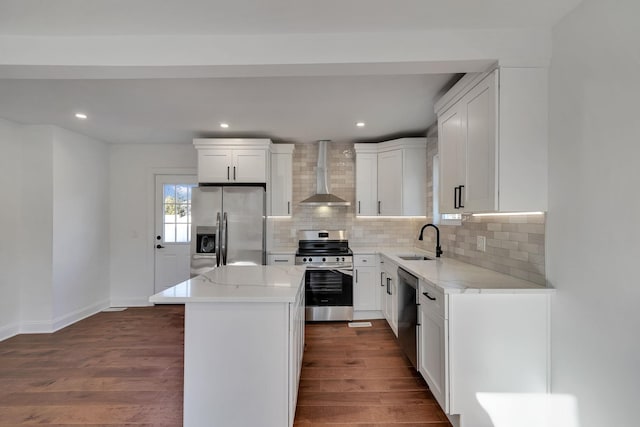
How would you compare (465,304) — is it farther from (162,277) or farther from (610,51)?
(162,277)

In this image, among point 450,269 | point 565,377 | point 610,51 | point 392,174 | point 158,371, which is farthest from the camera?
point 392,174

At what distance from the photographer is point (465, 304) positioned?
6.04ft

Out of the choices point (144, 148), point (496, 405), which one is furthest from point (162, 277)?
point (496, 405)

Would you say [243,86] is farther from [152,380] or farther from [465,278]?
[152,380]

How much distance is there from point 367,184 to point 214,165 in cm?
211

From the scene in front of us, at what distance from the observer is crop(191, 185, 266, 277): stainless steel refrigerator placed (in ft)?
12.7

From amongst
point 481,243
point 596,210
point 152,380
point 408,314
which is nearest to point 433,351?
point 408,314

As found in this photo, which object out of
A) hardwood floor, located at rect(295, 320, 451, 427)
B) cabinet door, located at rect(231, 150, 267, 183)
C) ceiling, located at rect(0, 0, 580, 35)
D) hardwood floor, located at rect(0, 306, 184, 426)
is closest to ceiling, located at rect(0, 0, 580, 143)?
ceiling, located at rect(0, 0, 580, 35)

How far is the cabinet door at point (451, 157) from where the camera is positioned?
2.28m

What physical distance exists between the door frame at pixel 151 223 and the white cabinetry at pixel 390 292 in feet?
10.5

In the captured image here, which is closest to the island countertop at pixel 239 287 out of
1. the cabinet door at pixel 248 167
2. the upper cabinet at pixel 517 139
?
the upper cabinet at pixel 517 139

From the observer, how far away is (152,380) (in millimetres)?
2514

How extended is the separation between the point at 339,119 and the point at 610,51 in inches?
90.1

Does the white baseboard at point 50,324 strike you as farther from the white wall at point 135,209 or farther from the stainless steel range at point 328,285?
the stainless steel range at point 328,285
